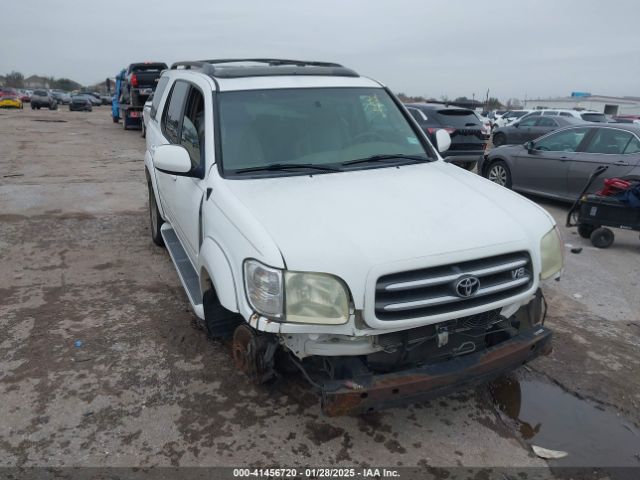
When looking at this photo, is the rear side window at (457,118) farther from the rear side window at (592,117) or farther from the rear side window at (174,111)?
the rear side window at (592,117)

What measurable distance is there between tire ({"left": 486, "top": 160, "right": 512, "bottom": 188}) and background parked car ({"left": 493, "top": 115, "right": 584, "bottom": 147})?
27.7 ft

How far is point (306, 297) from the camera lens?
265 cm

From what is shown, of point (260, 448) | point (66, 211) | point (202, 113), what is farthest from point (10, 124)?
point (260, 448)

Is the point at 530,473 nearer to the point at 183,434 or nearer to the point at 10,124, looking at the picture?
the point at 183,434

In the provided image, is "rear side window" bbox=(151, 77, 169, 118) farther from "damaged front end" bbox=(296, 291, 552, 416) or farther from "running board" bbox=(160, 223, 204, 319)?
"damaged front end" bbox=(296, 291, 552, 416)

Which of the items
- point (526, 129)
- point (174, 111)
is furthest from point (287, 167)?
point (526, 129)

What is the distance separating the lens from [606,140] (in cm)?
841

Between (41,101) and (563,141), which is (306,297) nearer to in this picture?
(563,141)

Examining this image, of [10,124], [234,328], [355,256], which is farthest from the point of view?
[10,124]

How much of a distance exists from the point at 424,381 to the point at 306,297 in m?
0.74

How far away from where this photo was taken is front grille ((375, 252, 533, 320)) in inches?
105

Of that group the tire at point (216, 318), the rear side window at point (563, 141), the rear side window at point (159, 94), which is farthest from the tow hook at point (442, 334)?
the rear side window at point (563, 141)

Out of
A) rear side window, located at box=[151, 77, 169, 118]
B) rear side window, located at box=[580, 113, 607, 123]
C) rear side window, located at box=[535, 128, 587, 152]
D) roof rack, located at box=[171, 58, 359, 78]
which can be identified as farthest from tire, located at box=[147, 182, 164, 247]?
rear side window, located at box=[580, 113, 607, 123]

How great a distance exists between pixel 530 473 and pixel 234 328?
1903mm
